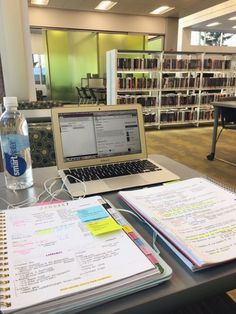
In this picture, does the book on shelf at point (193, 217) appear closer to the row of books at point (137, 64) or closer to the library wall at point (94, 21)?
the row of books at point (137, 64)

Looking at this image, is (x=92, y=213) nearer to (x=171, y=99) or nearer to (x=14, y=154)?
(x=14, y=154)

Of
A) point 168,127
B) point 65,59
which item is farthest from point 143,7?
point 168,127

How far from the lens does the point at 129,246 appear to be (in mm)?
483

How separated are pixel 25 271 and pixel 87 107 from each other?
634 millimetres

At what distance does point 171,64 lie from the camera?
17.9ft

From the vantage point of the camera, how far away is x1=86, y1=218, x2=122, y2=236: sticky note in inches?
20.5

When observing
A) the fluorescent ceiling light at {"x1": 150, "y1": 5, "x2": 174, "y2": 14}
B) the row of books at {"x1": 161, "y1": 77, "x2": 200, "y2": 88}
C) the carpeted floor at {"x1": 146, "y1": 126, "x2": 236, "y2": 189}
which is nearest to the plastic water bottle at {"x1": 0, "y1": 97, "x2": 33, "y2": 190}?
the carpeted floor at {"x1": 146, "y1": 126, "x2": 236, "y2": 189}

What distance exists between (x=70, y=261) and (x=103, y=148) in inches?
21.5

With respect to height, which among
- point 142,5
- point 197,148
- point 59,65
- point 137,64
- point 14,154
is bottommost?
point 197,148

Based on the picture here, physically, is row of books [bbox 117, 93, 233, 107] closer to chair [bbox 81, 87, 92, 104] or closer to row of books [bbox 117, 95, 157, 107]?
row of books [bbox 117, 95, 157, 107]

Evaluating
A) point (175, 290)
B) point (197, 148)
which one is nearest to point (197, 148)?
point (197, 148)

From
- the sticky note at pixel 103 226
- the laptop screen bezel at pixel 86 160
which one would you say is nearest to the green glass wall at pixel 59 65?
the laptop screen bezel at pixel 86 160

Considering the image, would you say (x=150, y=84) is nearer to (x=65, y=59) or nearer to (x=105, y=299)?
(x=65, y=59)

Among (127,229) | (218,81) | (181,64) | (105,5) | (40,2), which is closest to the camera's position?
(127,229)
